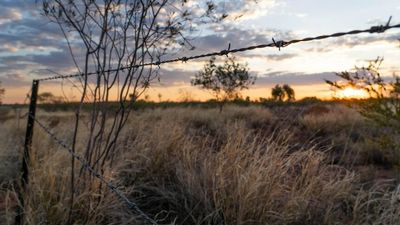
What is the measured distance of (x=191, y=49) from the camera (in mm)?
5090

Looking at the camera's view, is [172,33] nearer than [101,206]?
No

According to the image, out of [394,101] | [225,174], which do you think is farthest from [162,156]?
[394,101]

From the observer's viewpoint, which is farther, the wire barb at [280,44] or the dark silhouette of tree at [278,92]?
the dark silhouette of tree at [278,92]

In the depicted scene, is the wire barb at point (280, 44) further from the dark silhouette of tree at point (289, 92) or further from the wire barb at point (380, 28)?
the dark silhouette of tree at point (289, 92)

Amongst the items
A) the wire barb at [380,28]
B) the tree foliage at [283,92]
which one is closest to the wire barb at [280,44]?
the wire barb at [380,28]

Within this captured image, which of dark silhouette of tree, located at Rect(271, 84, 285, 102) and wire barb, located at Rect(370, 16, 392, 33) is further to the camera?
dark silhouette of tree, located at Rect(271, 84, 285, 102)

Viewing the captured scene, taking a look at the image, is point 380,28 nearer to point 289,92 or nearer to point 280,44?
point 280,44

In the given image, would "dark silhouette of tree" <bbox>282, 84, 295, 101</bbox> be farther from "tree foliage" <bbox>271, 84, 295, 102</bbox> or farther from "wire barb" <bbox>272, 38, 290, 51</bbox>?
"wire barb" <bbox>272, 38, 290, 51</bbox>

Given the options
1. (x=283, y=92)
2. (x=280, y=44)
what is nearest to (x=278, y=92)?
(x=283, y=92)

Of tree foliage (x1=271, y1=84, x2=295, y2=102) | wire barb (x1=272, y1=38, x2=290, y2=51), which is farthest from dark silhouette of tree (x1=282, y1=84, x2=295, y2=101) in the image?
wire barb (x1=272, y1=38, x2=290, y2=51)

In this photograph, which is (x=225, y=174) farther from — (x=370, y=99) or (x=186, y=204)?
(x=370, y=99)

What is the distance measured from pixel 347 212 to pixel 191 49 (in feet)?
7.62

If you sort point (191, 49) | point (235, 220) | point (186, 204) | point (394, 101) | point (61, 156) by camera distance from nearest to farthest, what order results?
point (235, 220) → point (186, 204) → point (191, 49) → point (394, 101) → point (61, 156)

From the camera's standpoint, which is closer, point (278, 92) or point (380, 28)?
point (380, 28)
